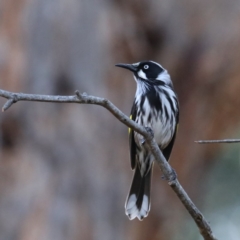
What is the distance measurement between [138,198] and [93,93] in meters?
1.01

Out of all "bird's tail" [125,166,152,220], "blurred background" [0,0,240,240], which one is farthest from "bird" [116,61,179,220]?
"blurred background" [0,0,240,240]

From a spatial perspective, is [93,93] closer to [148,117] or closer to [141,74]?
[141,74]

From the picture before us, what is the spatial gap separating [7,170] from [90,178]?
67cm

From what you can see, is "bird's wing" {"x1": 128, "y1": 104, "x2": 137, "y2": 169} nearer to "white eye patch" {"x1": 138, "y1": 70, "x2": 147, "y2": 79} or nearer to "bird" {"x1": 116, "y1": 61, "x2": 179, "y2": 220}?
"bird" {"x1": 116, "y1": 61, "x2": 179, "y2": 220}

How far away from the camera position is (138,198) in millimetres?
4262

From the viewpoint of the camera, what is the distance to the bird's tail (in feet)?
13.3

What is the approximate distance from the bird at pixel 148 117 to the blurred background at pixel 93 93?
0.40 m

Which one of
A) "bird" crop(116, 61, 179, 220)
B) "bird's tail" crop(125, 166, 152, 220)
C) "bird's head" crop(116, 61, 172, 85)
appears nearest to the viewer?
"bird's tail" crop(125, 166, 152, 220)

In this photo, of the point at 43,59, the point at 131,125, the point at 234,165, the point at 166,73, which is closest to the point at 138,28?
the point at 166,73

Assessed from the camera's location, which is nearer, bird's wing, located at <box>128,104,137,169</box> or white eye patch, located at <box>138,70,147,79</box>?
bird's wing, located at <box>128,104,137,169</box>

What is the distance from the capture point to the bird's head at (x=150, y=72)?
4.43 m

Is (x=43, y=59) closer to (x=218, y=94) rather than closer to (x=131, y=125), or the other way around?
(x=218, y=94)

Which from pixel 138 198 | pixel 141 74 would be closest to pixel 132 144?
pixel 138 198

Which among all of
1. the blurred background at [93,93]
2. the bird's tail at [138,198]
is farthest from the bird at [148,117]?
the blurred background at [93,93]
